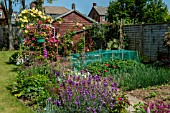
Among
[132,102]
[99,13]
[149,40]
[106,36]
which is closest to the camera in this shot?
[132,102]

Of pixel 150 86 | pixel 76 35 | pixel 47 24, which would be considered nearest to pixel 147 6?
pixel 76 35

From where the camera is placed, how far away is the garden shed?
1035cm

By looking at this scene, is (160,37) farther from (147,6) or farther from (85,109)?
(147,6)

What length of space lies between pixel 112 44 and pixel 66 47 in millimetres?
2583

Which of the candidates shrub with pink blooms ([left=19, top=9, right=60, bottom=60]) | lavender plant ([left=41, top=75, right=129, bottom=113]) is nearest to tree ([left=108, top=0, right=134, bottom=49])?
shrub with pink blooms ([left=19, top=9, right=60, bottom=60])

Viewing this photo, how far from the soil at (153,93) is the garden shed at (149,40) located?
4961 millimetres

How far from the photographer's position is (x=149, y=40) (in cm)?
1103

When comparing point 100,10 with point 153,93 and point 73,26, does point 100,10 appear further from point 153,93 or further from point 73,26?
point 153,93

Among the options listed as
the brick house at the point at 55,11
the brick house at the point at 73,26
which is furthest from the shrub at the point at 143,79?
the brick house at the point at 55,11

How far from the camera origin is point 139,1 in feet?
97.6

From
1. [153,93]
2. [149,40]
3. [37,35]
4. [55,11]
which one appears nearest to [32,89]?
[153,93]

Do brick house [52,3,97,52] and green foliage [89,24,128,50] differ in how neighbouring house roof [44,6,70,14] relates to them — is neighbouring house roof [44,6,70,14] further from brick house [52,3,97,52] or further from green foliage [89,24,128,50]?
green foliage [89,24,128,50]

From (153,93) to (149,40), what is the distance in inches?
257

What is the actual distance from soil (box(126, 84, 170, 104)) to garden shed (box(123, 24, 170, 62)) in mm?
4961
